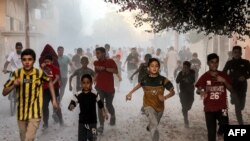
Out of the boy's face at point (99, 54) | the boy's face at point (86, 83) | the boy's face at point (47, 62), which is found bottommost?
the boy's face at point (86, 83)

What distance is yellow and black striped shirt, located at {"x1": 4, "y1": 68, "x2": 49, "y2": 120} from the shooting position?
645 centimetres

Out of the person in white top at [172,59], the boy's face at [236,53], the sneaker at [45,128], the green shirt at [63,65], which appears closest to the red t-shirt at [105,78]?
the sneaker at [45,128]

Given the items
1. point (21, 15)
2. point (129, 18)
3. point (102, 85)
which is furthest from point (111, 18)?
point (102, 85)

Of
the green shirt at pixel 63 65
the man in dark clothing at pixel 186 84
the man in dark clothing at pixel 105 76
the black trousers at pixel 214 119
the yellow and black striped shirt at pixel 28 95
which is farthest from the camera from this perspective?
the green shirt at pixel 63 65

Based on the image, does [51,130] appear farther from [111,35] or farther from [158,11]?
[111,35]

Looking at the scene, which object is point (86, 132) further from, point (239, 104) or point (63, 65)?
point (63, 65)

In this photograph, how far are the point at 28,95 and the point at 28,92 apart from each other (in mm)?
42

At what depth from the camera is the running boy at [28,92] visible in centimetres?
645

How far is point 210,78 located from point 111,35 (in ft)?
439

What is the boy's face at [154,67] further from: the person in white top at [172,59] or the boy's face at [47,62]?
Answer: the person in white top at [172,59]

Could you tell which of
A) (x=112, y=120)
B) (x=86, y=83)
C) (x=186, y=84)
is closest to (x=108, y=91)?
(x=112, y=120)

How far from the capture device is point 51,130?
996cm

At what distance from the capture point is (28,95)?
646cm

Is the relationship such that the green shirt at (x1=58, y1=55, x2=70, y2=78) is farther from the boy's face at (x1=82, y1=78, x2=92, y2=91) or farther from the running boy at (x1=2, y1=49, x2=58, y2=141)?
the running boy at (x1=2, y1=49, x2=58, y2=141)
